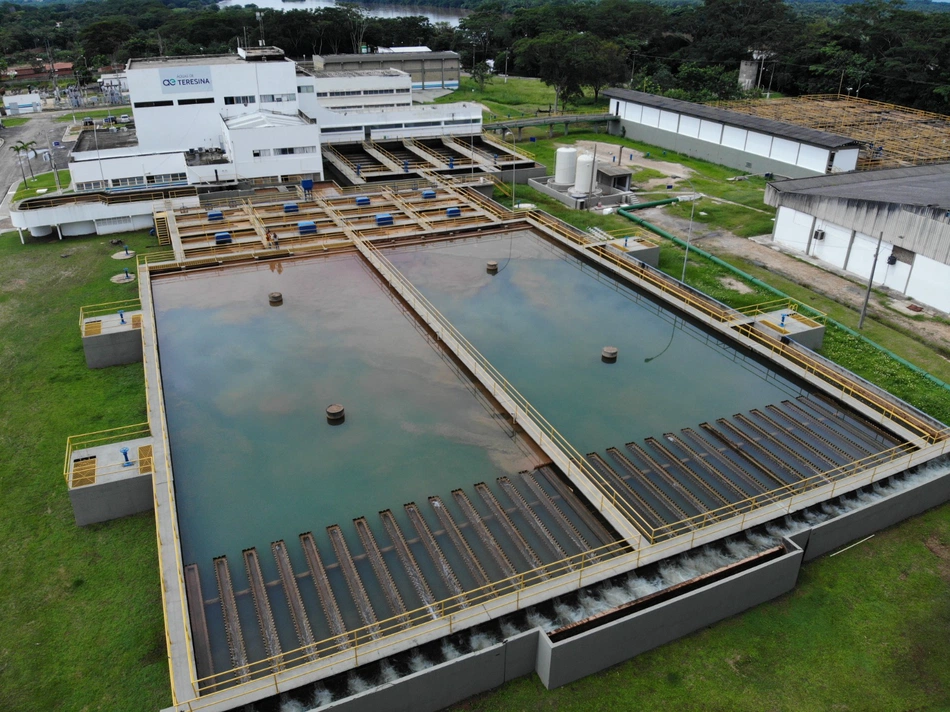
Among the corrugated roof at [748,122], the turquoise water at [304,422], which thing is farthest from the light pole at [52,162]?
the corrugated roof at [748,122]

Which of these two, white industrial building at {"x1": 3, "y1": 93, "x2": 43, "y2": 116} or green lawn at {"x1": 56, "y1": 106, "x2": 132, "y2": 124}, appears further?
white industrial building at {"x1": 3, "y1": 93, "x2": 43, "y2": 116}

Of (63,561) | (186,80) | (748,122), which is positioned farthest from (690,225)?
(186,80)

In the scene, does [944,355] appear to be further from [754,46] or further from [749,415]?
[754,46]

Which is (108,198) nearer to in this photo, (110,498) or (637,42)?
(110,498)

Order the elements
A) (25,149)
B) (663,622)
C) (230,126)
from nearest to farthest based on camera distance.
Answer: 1. (663,622)
2. (230,126)
3. (25,149)

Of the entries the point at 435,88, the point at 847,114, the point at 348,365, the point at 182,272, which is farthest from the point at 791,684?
the point at 435,88

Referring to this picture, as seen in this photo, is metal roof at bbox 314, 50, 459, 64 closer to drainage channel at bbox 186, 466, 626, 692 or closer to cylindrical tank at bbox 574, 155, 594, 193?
cylindrical tank at bbox 574, 155, 594, 193

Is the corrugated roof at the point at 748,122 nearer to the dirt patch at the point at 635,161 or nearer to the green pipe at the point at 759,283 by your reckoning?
the dirt patch at the point at 635,161

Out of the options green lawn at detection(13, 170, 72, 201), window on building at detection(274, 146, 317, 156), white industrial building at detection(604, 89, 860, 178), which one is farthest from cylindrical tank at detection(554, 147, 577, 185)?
green lawn at detection(13, 170, 72, 201)
